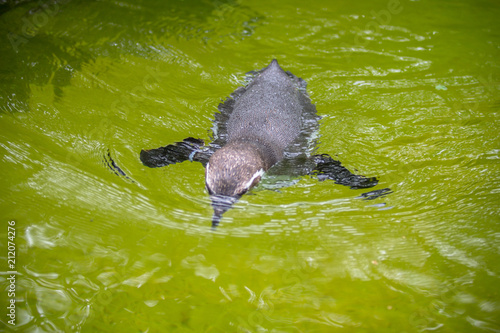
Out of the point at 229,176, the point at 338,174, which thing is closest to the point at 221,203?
the point at 229,176

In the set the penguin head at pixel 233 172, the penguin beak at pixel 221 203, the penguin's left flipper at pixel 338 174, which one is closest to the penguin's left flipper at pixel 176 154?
the penguin head at pixel 233 172

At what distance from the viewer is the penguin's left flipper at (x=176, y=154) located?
445 cm

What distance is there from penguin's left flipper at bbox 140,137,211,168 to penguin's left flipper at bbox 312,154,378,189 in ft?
4.54

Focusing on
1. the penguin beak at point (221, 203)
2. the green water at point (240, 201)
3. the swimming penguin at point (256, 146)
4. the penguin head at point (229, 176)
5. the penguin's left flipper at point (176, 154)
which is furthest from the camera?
the penguin's left flipper at point (176, 154)

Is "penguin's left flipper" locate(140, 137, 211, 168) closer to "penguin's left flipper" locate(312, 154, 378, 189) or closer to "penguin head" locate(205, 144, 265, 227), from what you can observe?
"penguin head" locate(205, 144, 265, 227)

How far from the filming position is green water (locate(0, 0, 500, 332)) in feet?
9.59

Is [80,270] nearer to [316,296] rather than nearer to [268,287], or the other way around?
[268,287]

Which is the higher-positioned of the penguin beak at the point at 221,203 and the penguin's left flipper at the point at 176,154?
the penguin's left flipper at the point at 176,154

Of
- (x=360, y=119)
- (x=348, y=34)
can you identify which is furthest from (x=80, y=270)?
(x=348, y=34)

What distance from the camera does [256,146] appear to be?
14.5 ft

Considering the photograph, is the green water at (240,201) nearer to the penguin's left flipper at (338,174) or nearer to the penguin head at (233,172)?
the penguin's left flipper at (338,174)

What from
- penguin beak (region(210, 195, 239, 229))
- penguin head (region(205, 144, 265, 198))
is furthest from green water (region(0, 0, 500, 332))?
penguin head (region(205, 144, 265, 198))

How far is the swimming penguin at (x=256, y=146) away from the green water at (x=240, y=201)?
0.19 meters

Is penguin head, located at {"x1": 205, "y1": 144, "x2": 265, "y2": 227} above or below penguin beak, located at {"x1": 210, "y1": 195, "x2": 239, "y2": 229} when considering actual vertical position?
above
